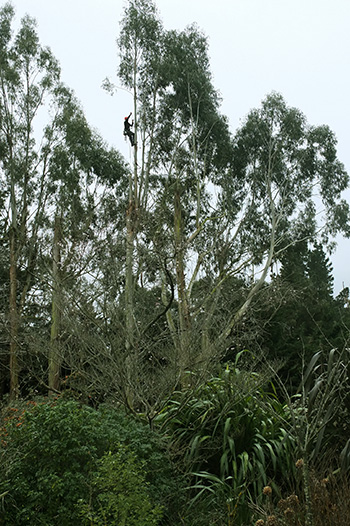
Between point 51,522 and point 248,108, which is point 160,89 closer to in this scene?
point 248,108

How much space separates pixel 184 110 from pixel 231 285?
5.13 m

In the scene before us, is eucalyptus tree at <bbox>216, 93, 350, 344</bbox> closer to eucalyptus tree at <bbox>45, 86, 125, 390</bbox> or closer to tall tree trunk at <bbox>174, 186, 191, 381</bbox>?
tall tree trunk at <bbox>174, 186, 191, 381</bbox>

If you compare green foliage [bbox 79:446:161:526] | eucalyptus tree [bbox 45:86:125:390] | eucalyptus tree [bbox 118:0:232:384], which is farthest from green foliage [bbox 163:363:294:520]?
eucalyptus tree [bbox 118:0:232:384]

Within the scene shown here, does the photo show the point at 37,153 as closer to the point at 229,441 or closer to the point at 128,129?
the point at 128,129

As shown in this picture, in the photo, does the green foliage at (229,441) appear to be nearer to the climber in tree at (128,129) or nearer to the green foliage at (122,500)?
the green foliage at (122,500)

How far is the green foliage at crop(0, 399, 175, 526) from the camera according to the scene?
3438mm

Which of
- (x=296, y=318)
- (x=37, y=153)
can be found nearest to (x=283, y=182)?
(x=296, y=318)

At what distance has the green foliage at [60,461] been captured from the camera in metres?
3.44

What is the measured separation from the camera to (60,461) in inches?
142

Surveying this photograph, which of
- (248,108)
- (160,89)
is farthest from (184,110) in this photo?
(248,108)

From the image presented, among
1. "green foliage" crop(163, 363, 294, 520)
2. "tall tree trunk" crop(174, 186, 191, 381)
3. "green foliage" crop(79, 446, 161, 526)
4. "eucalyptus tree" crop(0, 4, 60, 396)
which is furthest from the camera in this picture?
"eucalyptus tree" crop(0, 4, 60, 396)

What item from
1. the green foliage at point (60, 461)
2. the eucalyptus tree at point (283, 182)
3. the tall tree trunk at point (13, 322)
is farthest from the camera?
the eucalyptus tree at point (283, 182)

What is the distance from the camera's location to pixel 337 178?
1532 centimetres

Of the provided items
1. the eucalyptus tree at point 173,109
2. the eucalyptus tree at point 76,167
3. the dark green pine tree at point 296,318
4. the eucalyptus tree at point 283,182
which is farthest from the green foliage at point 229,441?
the eucalyptus tree at point 283,182
